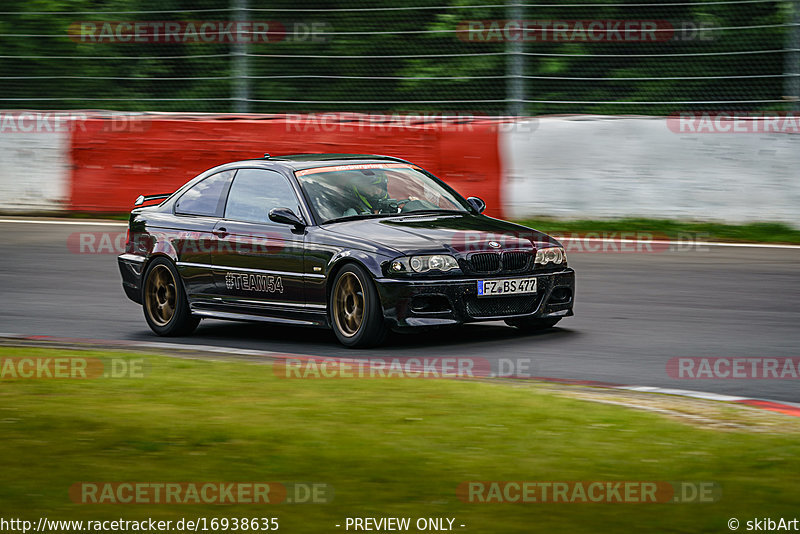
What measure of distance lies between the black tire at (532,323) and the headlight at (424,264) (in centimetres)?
95

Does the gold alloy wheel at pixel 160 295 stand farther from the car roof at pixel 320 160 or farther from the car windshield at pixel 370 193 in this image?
the car windshield at pixel 370 193

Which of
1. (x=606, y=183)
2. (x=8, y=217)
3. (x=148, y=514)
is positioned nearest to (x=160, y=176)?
(x=8, y=217)

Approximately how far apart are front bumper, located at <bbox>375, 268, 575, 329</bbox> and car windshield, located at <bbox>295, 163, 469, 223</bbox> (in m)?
1.04

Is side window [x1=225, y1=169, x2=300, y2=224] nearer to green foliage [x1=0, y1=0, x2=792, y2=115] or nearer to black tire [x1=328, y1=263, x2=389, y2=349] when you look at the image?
black tire [x1=328, y1=263, x2=389, y2=349]

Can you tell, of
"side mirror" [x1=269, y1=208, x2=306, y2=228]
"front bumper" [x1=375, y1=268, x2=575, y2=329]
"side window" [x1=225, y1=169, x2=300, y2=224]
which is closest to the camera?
"front bumper" [x1=375, y1=268, x2=575, y2=329]

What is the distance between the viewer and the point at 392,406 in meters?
7.61

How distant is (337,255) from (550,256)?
159cm

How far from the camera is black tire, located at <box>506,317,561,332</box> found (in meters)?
10.8

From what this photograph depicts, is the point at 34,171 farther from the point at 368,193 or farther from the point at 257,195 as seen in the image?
the point at 368,193

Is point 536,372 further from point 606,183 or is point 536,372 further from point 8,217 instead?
point 8,217

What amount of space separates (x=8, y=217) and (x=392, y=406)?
13.4 m

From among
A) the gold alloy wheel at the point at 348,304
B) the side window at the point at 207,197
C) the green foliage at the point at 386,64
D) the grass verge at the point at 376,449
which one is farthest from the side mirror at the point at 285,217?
the green foliage at the point at 386,64

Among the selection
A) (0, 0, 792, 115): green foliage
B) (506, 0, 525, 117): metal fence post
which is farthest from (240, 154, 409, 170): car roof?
(0, 0, 792, 115): green foliage

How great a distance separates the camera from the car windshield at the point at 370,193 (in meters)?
10.8
